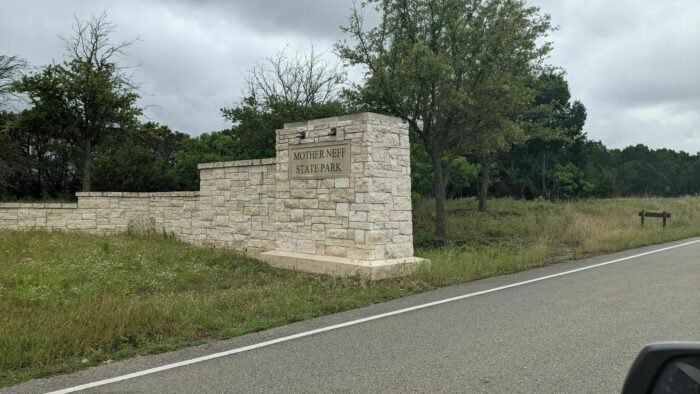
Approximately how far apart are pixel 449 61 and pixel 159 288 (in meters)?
10.5

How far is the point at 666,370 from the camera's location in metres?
1.61

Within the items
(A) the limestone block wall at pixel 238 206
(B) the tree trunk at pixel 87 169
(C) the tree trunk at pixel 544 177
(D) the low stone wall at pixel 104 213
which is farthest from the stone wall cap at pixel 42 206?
(C) the tree trunk at pixel 544 177

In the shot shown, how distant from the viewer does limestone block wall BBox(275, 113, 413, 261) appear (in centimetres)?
1045

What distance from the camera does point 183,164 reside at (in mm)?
35125

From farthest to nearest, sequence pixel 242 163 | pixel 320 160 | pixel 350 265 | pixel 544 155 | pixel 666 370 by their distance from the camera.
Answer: pixel 544 155 < pixel 242 163 < pixel 320 160 < pixel 350 265 < pixel 666 370

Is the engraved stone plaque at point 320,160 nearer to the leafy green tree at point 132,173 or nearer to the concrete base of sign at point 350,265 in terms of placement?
the concrete base of sign at point 350,265

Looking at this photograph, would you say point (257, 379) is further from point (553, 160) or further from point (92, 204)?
point (553, 160)

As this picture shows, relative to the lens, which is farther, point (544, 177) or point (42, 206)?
point (544, 177)

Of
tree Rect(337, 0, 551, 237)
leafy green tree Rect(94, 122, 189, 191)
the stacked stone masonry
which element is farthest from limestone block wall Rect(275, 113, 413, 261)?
leafy green tree Rect(94, 122, 189, 191)

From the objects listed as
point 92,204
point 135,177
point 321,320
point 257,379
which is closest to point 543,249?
point 321,320

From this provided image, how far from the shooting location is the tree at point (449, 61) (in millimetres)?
15914

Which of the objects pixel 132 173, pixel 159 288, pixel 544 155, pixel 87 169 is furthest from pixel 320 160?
pixel 544 155

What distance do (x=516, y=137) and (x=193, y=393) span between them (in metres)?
16.7

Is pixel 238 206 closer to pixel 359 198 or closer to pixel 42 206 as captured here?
pixel 359 198
